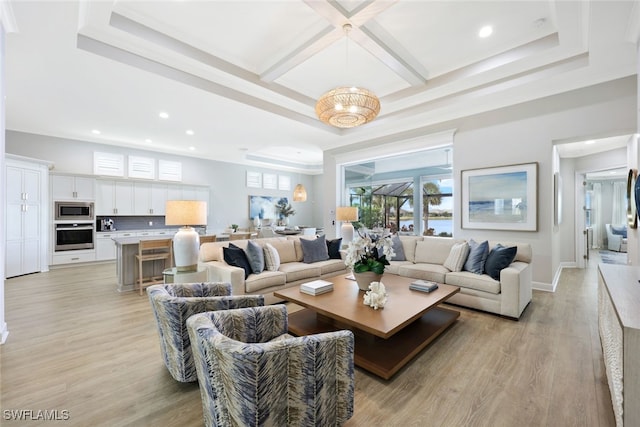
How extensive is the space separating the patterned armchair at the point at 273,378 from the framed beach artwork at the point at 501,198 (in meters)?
4.15

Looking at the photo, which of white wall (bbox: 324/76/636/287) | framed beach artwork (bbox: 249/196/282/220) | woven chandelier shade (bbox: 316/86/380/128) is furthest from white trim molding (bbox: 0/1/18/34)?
framed beach artwork (bbox: 249/196/282/220)

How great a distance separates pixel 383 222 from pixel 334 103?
5.99m

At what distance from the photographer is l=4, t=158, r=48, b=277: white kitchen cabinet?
4934 mm

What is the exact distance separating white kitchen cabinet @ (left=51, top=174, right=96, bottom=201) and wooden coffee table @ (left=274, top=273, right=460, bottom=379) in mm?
6241

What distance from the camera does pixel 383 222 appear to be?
8742 millimetres

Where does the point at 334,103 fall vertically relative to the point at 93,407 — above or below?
above

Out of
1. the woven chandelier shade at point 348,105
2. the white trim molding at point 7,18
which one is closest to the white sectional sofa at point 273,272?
the woven chandelier shade at point 348,105

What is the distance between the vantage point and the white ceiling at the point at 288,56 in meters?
2.70

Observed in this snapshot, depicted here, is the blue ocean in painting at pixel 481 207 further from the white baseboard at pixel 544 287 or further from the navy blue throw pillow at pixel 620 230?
the navy blue throw pillow at pixel 620 230

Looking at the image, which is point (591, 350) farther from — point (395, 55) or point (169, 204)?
point (169, 204)

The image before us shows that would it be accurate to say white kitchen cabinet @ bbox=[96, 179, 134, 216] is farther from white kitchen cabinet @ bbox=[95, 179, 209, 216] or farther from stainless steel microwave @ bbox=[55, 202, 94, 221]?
stainless steel microwave @ bbox=[55, 202, 94, 221]

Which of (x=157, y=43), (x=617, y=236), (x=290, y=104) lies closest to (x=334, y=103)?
(x=290, y=104)

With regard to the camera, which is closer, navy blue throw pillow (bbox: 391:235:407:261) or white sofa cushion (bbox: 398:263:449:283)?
white sofa cushion (bbox: 398:263:449:283)

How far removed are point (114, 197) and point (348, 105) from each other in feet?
21.2
